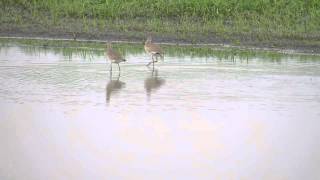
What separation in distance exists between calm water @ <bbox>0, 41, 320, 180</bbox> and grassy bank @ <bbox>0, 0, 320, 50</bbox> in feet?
11.4

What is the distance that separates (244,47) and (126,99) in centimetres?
737

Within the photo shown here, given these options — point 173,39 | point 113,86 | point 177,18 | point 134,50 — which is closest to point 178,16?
point 177,18

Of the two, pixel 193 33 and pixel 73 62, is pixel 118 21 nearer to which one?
pixel 193 33

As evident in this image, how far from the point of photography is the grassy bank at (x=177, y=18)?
20656 millimetres

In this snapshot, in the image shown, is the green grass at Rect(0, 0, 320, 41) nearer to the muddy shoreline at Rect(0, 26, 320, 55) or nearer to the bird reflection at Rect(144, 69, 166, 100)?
the muddy shoreline at Rect(0, 26, 320, 55)

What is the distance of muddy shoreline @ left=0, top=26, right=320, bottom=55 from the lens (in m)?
19.6

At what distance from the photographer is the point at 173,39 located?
66.7 ft

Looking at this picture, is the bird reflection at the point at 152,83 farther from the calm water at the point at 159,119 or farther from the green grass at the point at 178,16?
the green grass at the point at 178,16

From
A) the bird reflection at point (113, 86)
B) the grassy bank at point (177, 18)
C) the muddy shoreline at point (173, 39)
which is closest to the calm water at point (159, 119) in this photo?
the bird reflection at point (113, 86)

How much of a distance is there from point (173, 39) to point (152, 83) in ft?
20.7

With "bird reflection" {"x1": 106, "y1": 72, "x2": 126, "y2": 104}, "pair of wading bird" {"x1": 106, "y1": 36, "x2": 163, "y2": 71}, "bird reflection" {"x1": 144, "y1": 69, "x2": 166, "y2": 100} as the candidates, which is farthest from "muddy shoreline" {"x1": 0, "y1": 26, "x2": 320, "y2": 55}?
"bird reflection" {"x1": 106, "y1": 72, "x2": 126, "y2": 104}

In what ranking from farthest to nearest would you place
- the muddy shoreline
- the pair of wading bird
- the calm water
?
the muddy shoreline
the pair of wading bird
the calm water

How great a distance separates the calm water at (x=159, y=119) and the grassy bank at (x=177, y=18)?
11.4ft

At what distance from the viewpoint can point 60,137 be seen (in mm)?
10070
